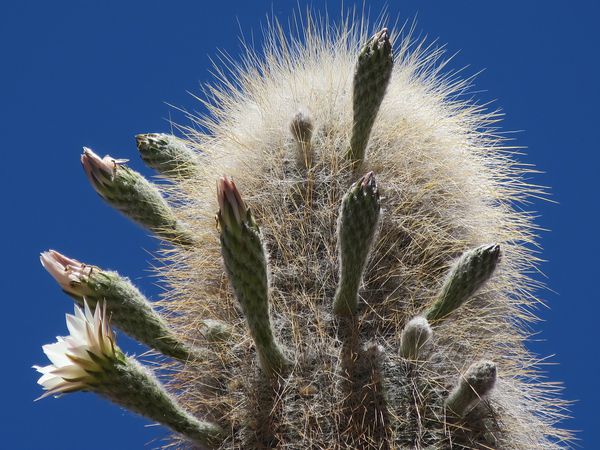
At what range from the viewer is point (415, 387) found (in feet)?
9.95

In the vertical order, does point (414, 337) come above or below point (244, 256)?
below

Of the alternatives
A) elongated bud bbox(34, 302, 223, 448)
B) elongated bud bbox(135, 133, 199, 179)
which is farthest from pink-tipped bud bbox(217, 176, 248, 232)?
elongated bud bbox(135, 133, 199, 179)

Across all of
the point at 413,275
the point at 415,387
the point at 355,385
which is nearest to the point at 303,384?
the point at 355,385

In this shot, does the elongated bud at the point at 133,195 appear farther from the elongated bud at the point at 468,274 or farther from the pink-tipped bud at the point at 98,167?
the elongated bud at the point at 468,274

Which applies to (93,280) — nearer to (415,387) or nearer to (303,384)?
(303,384)

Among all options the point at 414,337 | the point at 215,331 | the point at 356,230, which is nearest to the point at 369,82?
the point at 356,230

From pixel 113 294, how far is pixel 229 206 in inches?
25.9

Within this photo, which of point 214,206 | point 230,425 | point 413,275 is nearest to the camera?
point 230,425

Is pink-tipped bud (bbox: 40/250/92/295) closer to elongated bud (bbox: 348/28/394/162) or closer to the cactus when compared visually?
the cactus

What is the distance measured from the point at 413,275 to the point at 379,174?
40cm

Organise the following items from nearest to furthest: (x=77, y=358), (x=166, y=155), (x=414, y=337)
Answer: (x=77, y=358), (x=414, y=337), (x=166, y=155)

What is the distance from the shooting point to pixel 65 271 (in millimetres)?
3184

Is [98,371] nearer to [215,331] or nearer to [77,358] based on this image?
[77,358]

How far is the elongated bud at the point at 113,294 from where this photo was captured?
316 centimetres
